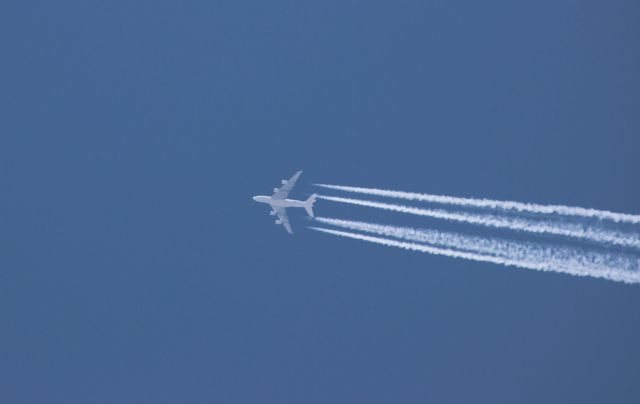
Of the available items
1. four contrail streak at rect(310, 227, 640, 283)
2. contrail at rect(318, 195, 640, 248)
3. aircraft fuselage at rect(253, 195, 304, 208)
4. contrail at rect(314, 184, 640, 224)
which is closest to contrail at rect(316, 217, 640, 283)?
four contrail streak at rect(310, 227, 640, 283)

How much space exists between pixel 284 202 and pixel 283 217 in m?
1.36

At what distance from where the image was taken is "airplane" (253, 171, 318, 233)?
38844mm

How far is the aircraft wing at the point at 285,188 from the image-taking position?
3928cm

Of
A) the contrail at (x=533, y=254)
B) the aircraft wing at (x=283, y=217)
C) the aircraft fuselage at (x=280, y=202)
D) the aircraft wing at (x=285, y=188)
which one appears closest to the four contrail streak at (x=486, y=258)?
the contrail at (x=533, y=254)

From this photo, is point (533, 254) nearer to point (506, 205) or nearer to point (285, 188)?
point (506, 205)

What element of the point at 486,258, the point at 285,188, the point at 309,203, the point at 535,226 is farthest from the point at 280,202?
the point at 535,226

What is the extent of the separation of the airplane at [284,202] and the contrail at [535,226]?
12.8 feet

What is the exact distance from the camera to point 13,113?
43.9m

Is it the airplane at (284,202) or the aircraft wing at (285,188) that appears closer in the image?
the airplane at (284,202)

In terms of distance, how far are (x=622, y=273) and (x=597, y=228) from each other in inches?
91.6

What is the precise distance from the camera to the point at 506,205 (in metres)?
33.7

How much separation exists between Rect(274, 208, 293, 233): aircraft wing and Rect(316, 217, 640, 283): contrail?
5.04 meters

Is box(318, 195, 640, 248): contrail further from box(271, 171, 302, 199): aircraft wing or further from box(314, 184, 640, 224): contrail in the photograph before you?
box(271, 171, 302, 199): aircraft wing

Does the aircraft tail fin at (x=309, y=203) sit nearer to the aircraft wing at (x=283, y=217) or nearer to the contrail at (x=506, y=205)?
the contrail at (x=506, y=205)
